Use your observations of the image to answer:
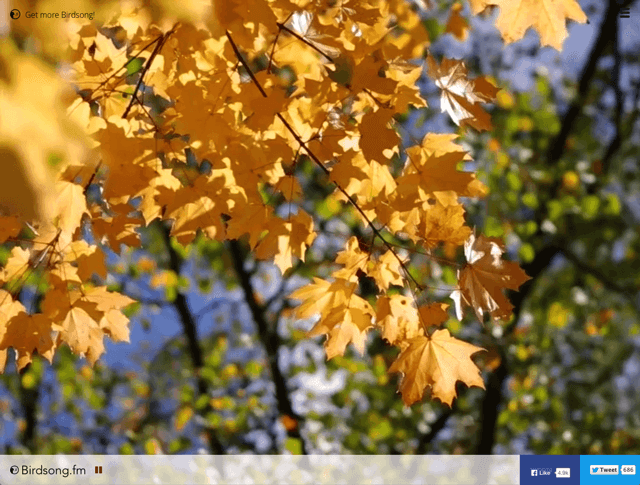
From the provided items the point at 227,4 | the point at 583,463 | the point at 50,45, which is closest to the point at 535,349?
the point at 583,463

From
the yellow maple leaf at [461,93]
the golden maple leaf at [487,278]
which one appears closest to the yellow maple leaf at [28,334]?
the golden maple leaf at [487,278]

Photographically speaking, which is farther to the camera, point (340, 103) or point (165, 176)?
point (165, 176)

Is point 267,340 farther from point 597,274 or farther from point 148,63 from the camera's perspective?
point 148,63

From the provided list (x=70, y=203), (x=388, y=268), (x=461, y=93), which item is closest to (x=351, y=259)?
(x=388, y=268)

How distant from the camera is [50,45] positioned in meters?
1.14

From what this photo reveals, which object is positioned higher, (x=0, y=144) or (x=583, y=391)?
(x=583, y=391)

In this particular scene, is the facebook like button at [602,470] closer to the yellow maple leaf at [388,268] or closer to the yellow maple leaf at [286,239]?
the yellow maple leaf at [388,268]

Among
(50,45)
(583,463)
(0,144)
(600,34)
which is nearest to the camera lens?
(0,144)

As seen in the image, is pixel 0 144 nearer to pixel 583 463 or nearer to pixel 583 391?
pixel 583 463

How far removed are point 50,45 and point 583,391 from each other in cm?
808

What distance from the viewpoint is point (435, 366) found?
1950 millimetres

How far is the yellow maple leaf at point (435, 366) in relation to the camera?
191cm

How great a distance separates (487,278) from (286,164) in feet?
2.26

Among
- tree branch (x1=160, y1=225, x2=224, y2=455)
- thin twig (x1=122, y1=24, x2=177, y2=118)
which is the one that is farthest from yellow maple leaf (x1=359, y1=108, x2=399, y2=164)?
tree branch (x1=160, y1=225, x2=224, y2=455)
